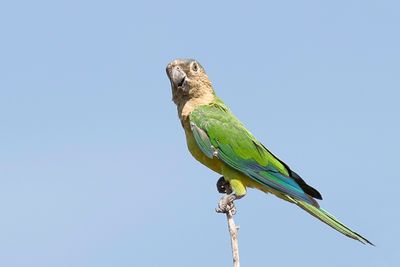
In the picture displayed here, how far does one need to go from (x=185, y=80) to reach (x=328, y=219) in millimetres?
3181

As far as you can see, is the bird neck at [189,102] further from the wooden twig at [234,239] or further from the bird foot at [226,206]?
the wooden twig at [234,239]

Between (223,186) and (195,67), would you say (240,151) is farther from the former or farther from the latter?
(195,67)

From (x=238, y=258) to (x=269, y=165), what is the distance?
4044 mm

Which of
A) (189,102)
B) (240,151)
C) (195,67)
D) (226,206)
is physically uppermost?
(195,67)

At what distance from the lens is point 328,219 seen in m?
11.4

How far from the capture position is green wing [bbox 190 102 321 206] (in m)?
11.7

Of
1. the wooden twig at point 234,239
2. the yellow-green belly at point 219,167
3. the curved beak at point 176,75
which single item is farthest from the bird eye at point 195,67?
the wooden twig at point 234,239

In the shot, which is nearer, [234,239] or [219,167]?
[234,239]

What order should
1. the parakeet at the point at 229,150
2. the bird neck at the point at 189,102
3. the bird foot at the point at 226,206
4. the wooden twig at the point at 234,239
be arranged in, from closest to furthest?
1. the wooden twig at the point at 234,239
2. the bird foot at the point at 226,206
3. the parakeet at the point at 229,150
4. the bird neck at the point at 189,102

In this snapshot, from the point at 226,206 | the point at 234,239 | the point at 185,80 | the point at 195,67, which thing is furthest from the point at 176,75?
the point at 234,239

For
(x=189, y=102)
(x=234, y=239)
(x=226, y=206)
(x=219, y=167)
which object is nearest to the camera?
(x=234, y=239)

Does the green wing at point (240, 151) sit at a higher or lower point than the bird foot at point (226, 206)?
higher

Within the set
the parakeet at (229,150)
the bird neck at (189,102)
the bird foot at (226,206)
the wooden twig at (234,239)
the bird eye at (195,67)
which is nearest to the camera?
the wooden twig at (234,239)

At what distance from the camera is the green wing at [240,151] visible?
1170 cm
